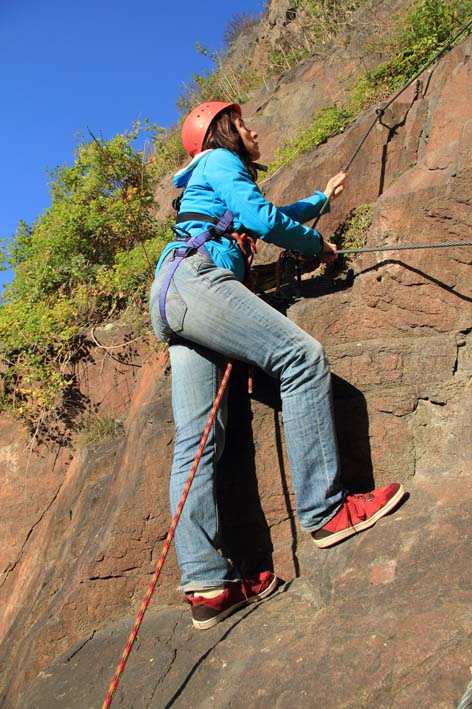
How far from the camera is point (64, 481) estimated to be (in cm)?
506

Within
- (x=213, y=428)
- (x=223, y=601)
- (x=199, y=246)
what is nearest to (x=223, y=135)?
(x=199, y=246)

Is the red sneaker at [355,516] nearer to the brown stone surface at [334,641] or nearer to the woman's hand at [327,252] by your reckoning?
the brown stone surface at [334,641]

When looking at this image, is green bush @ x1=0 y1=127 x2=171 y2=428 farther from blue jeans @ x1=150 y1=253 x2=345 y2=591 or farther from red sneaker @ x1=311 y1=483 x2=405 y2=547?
red sneaker @ x1=311 y1=483 x2=405 y2=547

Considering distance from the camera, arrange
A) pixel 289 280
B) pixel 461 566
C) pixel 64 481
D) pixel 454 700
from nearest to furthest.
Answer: pixel 454 700
pixel 461 566
pixel 289 280
pixel 64 481

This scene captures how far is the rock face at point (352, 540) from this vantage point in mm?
2404

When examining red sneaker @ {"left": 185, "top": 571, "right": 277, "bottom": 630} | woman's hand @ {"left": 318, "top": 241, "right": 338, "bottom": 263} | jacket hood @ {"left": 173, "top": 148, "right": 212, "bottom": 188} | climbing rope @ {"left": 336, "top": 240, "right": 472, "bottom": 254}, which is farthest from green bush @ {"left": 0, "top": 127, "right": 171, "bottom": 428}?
red sneaker @ {"left": 185, "top": 571, "right": 277, "bottom": 630}

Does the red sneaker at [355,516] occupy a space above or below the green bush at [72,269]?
below

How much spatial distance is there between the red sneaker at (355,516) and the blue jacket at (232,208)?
1.33 m

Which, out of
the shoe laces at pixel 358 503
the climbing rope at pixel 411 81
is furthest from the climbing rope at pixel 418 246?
the shoe laces at pixel 358 503

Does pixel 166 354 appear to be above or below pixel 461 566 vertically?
above

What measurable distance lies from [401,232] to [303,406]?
4.39ft

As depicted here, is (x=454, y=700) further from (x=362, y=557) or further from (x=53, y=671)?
(x=53, y=671)

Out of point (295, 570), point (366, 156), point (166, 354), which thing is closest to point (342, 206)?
point (366, 156)

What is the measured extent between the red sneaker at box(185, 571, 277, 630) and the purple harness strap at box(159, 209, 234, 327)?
1311mm
